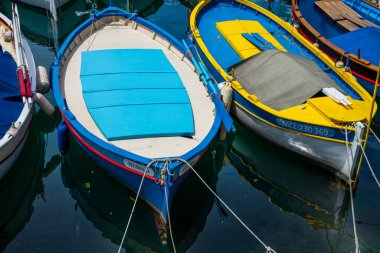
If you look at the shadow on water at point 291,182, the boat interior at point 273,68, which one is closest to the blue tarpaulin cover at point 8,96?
the shadow on water at point 291,182

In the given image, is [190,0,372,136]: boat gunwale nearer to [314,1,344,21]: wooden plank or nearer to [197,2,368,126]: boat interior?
[197,2,368,126]: boat interior

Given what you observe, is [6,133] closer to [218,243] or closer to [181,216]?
[181,216]

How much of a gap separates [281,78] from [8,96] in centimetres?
931

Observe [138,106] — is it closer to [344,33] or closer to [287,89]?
[287,89]

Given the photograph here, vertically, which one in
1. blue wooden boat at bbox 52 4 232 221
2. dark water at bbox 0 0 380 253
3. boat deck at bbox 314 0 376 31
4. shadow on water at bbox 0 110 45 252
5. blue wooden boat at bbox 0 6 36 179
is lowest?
shadow on water at bbox 0 110 45 252

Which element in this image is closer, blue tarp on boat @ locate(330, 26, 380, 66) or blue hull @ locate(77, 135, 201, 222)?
blue hull @ locate(77, 135, 201, 222)

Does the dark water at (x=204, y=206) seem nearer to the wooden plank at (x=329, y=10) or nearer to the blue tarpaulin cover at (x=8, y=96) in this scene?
the blue tarpaulin cover at (x=8, y=96)

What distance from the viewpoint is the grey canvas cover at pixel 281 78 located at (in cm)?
1569

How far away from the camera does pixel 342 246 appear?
43.0ft

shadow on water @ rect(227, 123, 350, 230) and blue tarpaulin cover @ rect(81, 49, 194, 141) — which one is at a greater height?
blue tarpaulin cover @ rect(81, 49, 194, 141)

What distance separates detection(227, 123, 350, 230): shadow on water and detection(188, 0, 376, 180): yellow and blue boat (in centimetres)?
53

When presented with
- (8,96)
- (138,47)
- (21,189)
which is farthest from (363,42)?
(21,189)

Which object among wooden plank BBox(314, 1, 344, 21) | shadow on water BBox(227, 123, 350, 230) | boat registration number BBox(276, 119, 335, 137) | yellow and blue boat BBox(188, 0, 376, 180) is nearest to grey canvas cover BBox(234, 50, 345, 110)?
yellow and blue boat BBox(188, 0, 376, 180)

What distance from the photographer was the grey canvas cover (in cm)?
1569
